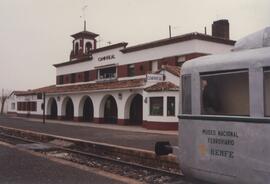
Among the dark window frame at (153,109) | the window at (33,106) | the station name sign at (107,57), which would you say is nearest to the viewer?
the dark window frame at (153,109)

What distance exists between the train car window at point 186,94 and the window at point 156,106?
19406 millimetres

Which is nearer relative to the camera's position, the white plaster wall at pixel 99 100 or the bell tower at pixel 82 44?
the white plaster wall at pixel 99 100

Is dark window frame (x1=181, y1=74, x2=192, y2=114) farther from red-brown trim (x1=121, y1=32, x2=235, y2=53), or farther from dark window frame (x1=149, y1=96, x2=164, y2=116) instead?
red-brown trim (x1=121, y1=32, x2=235, y2=53)

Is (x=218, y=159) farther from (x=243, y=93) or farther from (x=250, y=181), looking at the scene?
(x=243, y=93)

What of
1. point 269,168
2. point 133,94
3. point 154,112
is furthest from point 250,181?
point 133,94

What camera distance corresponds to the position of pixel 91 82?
39688mm

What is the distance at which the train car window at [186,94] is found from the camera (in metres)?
6.88

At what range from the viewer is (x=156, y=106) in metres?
26.9

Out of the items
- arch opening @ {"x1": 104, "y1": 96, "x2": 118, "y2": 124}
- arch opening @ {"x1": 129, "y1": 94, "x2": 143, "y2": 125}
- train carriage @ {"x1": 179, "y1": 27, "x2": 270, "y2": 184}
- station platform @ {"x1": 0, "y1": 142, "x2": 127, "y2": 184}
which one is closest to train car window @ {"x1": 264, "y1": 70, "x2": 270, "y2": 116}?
train carriage @ {"x1": 179, "y1": 27, "x2": 270, "y2": 184}

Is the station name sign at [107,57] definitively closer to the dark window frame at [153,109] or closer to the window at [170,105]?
the dark window frame at [153,109]

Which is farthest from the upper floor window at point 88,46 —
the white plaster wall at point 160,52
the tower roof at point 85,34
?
the white plaster wall at point 160,52

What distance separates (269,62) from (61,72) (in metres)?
41.9

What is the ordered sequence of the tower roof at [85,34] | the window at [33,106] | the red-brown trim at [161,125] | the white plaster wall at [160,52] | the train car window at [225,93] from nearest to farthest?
the train car window at [225,93] < the red-brown trim at [161,125] < the white plaster wall at [160,52] < the tower roof at [85,34] < the window at [33,106]

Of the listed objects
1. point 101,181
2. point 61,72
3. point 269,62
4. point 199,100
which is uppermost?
point 61,72
